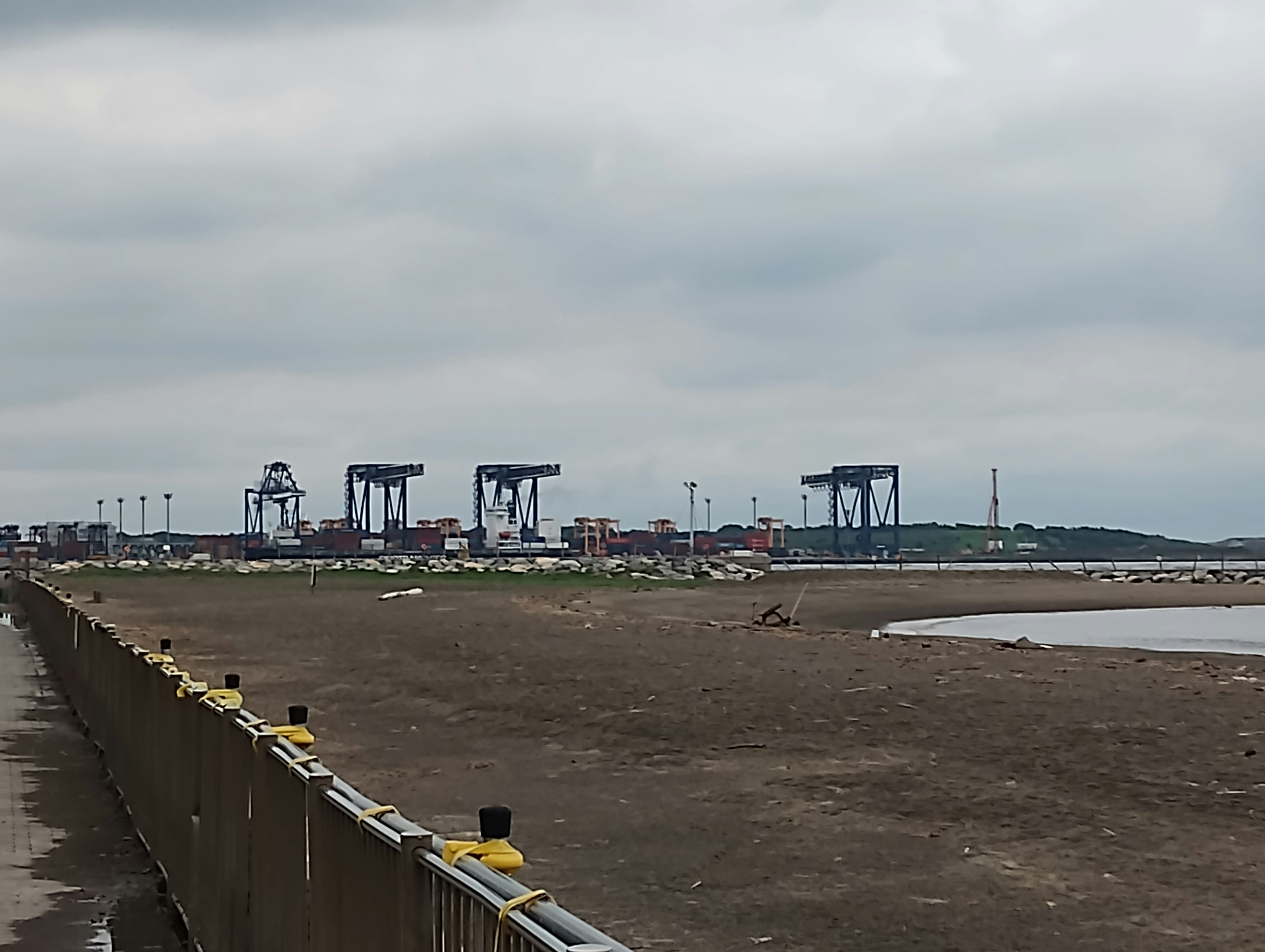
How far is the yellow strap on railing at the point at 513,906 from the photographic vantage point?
11.8 ft

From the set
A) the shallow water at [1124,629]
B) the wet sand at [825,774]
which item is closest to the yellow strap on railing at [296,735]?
the wet sand at [825,774]

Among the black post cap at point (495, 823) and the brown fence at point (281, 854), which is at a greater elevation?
the black post cap at point (495, 823)

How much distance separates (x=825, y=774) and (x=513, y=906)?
1096 cm

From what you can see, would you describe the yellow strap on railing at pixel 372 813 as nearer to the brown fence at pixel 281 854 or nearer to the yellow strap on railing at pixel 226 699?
the brown fence at pixel 281 854

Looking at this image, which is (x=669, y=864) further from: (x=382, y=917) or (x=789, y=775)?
(x=382, y=917)

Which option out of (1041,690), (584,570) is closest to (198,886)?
(1041,690)

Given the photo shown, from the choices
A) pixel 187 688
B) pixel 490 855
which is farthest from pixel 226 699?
pixel 490 855

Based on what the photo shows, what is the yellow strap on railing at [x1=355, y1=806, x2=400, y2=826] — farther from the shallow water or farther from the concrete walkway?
the shallow water

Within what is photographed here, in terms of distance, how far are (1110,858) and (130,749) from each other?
7.33 metres

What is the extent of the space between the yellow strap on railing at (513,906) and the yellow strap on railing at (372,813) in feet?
4.33

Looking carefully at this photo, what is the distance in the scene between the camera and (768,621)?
47375 mm

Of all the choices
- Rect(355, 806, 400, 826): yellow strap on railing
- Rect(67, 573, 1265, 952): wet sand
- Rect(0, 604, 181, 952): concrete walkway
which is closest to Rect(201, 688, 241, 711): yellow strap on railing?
Rect(0, 604, 181, 952): concrete walkway

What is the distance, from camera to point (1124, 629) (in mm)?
49219

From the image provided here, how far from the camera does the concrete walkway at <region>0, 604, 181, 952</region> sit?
930 centimetres
